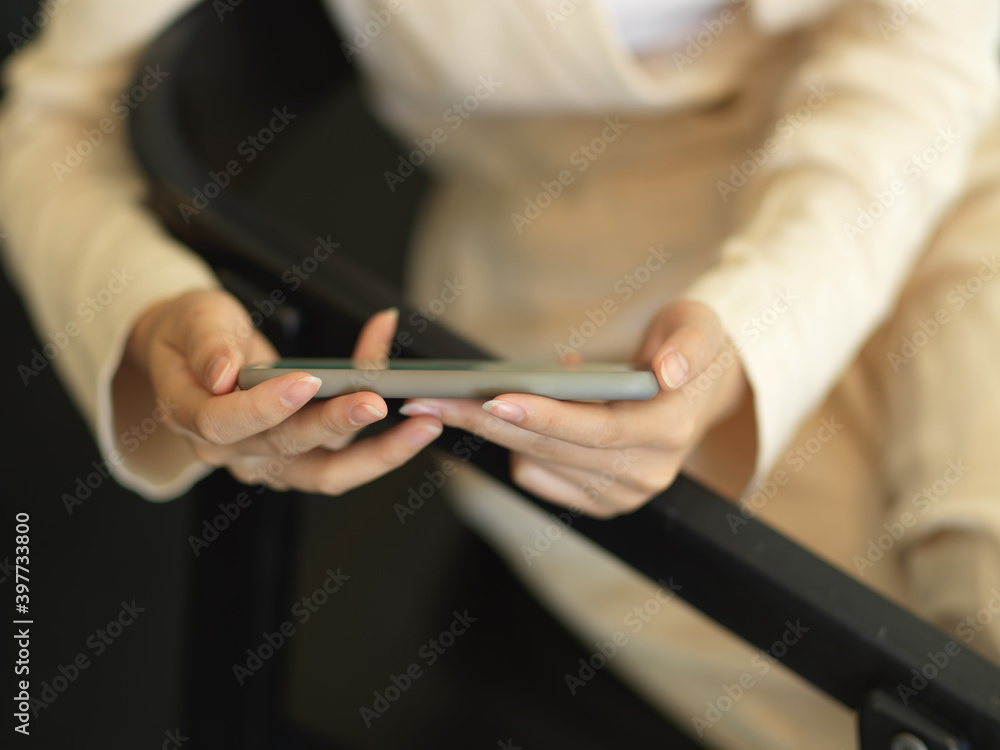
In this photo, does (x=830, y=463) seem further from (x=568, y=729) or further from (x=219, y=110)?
(x=219, y=110)

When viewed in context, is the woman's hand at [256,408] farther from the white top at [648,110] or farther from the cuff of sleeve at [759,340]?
the cuff of sleeve at [759,340]

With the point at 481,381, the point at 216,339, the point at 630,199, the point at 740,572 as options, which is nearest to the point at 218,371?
the point at 216,339

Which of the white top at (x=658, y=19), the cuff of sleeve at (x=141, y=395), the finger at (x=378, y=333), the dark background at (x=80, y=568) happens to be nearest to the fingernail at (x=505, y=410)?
the finger at (x=378, y=333)

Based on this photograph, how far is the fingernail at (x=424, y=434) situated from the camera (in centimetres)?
39

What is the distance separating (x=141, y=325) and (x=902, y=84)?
0.57 meters

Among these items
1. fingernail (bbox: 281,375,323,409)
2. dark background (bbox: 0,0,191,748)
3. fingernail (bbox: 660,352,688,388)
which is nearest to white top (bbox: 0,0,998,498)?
fingernail (bbox: 660,352,688,388)

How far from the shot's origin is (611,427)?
0.38 m

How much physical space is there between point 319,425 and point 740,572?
21 centimetres

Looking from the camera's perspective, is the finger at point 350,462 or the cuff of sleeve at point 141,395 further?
the cuff of sleeve at point 141,395

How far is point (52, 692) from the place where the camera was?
78 centimetres

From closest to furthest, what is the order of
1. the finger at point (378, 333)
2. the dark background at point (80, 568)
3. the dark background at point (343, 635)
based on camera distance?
the finger at point (378, 333) < the dark background at point (343, 635) < the dark background at point (80, 568)

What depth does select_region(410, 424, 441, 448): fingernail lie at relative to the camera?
15.2 inches

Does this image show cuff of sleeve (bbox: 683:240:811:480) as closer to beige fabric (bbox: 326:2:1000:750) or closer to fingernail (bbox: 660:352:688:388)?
beige fabric (bbox: 326:2:1000:750)

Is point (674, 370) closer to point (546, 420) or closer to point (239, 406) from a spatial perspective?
point (546, 420)
